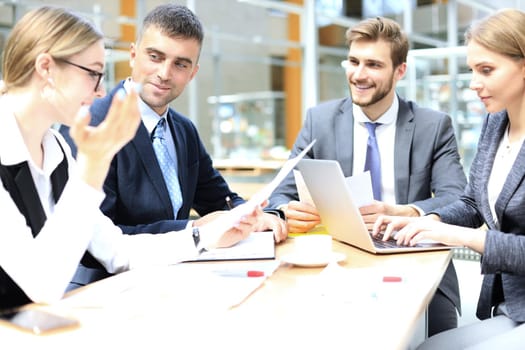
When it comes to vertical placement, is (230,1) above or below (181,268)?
above

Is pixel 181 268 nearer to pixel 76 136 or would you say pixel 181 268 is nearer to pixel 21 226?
pixel 21 226

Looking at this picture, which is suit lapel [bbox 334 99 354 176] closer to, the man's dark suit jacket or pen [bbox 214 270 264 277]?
the man's dark suit jacket

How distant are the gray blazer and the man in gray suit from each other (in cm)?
28

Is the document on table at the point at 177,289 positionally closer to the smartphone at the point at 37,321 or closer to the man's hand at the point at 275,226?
the smartphone at the point at 37,321

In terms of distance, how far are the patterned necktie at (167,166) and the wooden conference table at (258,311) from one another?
63 cm

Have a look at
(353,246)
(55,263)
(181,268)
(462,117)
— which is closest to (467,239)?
(353,246)

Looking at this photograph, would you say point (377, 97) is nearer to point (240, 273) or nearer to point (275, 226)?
point (275, 226)

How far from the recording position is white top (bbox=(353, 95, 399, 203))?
98.2 inches

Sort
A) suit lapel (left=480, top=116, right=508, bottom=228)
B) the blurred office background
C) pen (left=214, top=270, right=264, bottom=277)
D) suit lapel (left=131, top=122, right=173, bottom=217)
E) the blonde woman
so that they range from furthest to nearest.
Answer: the blurred office background < suit lapel (left=131, top=122, right=173, bottom=217) < suit lapel (left=480, top=116, right=508, bottom=228) < pen (left=214, top=270, right=264, bottom=277) < the blonde woman

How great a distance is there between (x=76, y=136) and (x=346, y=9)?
966 cm

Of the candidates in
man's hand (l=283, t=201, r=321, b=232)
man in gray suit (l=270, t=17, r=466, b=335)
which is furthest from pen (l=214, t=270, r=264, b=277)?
man in gray suit (l=270, t=17, r=466, b=335)

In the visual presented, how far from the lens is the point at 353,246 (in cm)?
189

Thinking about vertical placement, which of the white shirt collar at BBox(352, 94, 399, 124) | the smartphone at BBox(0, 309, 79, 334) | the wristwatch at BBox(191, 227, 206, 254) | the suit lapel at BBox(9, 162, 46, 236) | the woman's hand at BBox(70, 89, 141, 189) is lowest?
the smartphone at BBox(0, 309, 79, 334)

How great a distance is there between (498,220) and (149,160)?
116 centimetres
